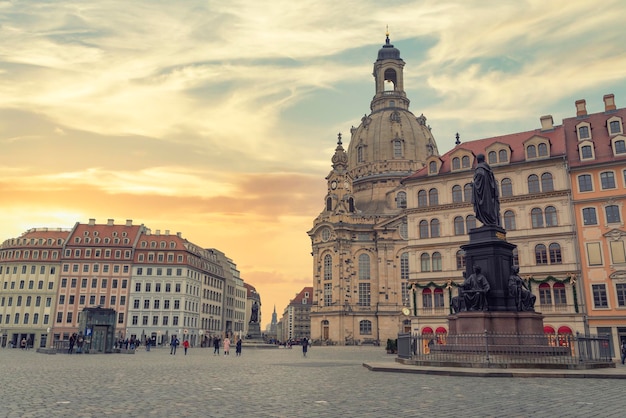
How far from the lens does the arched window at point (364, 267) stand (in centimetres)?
9025

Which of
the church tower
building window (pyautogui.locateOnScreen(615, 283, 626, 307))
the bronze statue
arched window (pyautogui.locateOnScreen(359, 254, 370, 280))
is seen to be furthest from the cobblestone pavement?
arched window (pyautogui.locateOnScreen(359, 254, 370, 280))

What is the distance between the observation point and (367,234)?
302ft

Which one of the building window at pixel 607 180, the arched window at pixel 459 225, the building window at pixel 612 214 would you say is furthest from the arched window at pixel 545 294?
the building window at pixel 607 180

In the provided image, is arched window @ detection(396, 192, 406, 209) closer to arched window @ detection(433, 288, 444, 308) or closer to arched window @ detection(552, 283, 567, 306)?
arched window @ detection(433, 288, 444, 308)

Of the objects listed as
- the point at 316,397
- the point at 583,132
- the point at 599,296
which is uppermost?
the point at 583,132

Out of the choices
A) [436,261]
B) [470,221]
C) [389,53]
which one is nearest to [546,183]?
[470,221]

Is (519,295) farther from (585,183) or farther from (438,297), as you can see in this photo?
(438,297)

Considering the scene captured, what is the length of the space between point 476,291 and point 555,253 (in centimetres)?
2913

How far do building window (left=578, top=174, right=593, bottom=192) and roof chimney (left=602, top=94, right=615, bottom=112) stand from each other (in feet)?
33.2

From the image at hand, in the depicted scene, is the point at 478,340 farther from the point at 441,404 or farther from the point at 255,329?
the point at 255,329

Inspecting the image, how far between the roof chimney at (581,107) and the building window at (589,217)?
12644mm

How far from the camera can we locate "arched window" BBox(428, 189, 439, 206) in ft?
175

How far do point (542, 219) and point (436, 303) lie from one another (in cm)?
1331

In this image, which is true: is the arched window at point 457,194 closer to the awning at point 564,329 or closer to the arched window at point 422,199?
the arched window at point 422,199
